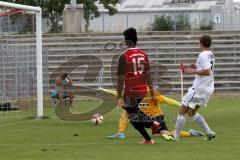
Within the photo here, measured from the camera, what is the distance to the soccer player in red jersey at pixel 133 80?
1231 cm

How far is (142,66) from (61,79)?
570 inches

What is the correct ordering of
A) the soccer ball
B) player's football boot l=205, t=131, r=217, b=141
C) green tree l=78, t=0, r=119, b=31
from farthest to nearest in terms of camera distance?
green tree l=78, t=0, r=119, b=31, the soccer ball, player's football boot l=205, t=131, r=217, b=141

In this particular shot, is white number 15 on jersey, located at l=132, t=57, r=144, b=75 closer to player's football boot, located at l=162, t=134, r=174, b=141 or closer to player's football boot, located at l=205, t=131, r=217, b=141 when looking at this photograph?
player's football boot, located at l=162, t=134, r=174, b=141

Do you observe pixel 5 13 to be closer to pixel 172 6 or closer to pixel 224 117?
pixel 224 117

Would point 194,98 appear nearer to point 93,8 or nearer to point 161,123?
point 161,123

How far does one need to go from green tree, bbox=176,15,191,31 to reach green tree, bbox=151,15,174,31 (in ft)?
1.58

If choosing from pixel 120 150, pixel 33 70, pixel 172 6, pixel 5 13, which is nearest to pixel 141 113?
pixel 120 150

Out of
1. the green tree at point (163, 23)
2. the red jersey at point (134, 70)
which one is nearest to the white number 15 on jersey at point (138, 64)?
the red jersey at point (134, 70)

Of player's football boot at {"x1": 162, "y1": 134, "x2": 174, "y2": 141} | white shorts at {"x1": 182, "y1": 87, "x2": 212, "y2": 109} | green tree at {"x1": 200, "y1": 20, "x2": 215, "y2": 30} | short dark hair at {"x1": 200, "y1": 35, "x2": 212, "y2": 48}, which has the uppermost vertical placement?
green tree at {"x1": 200, "y1": 20, "x2": 215, "y2": 30}

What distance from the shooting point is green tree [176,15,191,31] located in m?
40.7

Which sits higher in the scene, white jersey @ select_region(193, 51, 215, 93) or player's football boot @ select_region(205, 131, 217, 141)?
white jersey @ select_region(193, 51, 215, 93)

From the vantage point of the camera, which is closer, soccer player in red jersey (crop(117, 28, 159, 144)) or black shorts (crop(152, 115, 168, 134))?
soccer player in red jersey (crop(117, 28, 159, 144))

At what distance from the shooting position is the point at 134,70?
489 inches

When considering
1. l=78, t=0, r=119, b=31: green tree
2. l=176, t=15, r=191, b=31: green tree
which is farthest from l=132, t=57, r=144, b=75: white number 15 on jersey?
l=78, t=0, r=119, b=31: green tree
